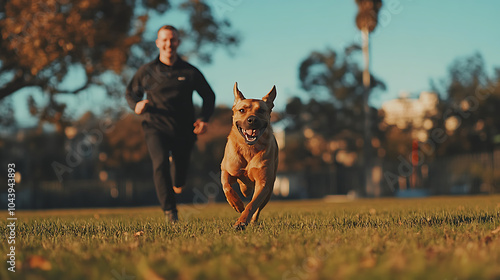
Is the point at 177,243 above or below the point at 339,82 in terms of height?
below

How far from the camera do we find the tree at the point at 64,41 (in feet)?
58.4

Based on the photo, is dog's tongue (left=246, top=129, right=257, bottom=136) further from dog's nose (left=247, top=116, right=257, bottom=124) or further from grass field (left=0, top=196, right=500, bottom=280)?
grass field (left=0, top=196, right=500, bottom=280)

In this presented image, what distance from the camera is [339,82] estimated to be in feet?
136

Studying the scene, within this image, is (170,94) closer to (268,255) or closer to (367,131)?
(268,255)

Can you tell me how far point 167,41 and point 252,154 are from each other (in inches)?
87.7

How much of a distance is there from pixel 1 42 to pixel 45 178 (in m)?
13.9

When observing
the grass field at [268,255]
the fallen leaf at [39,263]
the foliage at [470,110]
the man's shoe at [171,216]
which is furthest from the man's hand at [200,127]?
the foliage at [470,110]

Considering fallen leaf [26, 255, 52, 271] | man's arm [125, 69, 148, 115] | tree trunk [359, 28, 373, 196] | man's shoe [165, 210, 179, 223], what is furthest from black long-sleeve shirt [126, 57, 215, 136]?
tree trunk [359, 28, 373, 196]

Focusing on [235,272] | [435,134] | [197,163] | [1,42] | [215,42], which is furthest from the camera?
[435,134]

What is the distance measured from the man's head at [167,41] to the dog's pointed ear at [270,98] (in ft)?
5.96

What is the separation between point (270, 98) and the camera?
5445 millimetres

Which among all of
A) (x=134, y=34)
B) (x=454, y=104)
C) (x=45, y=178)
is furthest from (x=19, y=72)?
(x=454, y=104)

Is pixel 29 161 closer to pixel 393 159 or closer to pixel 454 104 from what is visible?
pixel 393 159

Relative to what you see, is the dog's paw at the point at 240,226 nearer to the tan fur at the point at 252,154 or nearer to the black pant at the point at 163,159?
the tan fur at the point at 252,154
